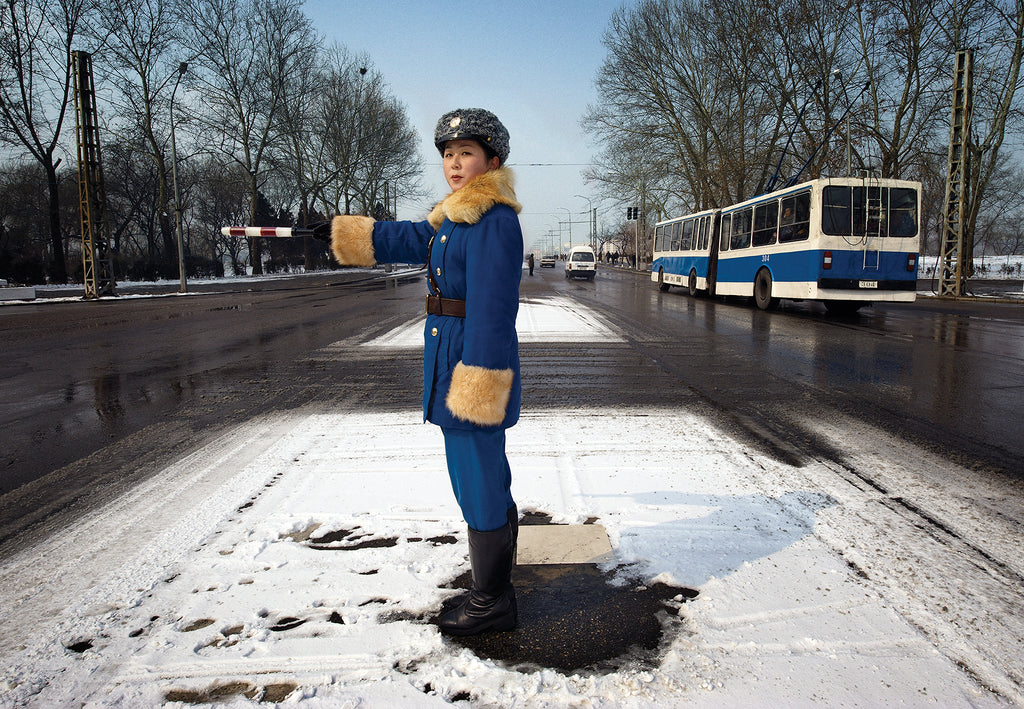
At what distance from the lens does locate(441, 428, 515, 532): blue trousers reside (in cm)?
221

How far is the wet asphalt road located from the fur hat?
272cm

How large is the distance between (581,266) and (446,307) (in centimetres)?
3612

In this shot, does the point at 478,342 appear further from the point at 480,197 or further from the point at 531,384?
the point at 531,384

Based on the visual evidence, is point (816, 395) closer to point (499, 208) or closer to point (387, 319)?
point (499, 208)

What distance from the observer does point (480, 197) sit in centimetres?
211

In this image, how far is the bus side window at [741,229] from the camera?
16.5m

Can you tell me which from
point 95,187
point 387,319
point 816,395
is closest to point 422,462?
point 816,395

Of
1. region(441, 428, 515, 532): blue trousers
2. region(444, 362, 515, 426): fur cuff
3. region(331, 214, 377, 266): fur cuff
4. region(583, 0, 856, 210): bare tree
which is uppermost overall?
region(583, 0, 856, 210): bare tree

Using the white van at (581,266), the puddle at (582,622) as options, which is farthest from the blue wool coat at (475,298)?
the white van at (581,266)

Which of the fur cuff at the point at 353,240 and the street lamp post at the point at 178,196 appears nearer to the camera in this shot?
the fur cuff at the point at 353,240

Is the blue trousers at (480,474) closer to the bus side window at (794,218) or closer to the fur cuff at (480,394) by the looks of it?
the fur cuff at (480,394)

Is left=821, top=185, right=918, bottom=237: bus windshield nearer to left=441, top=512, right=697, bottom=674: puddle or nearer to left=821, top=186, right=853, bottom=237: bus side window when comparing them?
left=821, top=186, right=853, bottom=237: bus side window

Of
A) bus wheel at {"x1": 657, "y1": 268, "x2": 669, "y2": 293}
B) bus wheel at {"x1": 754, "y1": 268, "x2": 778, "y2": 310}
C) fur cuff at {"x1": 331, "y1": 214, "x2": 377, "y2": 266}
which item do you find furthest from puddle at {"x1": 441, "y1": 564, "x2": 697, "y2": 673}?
bus wheel at {"x1": 657, "y1": 268, "x2": 669, "y2": 293}

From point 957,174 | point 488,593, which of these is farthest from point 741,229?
point 488,593
